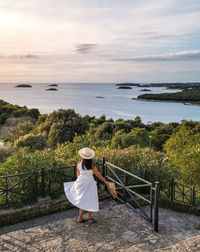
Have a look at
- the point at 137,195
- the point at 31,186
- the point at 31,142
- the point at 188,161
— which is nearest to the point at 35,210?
the point at 31,186

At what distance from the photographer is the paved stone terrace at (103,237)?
404 cm

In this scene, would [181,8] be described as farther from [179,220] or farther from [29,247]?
[29,247]

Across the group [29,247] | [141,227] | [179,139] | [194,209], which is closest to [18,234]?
[29,247]

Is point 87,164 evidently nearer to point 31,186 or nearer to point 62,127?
point 31,186

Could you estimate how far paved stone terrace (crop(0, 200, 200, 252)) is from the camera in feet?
13.3

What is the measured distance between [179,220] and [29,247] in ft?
13.0

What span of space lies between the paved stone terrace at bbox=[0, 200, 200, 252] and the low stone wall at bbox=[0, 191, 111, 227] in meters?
0.24

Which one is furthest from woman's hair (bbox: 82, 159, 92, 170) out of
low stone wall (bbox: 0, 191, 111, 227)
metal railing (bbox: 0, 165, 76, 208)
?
low stone wall (bbox: 0, 191, 111, 227)

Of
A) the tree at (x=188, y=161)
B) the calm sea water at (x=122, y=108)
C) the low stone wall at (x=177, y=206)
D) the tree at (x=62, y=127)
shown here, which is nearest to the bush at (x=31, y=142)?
the tree at (x=62, y=127)

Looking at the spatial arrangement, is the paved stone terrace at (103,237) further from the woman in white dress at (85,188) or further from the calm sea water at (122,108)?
the calm sea water at (122,108)

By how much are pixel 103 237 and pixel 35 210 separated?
7.47ft

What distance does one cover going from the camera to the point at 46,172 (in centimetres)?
682

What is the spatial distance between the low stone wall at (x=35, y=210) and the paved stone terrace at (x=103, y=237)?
24 centimetres

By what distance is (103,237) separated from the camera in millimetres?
4473
